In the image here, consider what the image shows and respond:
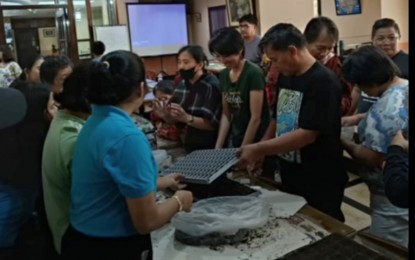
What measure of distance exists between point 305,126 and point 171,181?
1.67 feet

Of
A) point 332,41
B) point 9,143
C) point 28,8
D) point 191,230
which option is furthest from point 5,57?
point 191,230

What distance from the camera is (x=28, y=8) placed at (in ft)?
21.1

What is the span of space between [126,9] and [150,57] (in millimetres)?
839

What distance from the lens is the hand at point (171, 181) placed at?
1423 mm

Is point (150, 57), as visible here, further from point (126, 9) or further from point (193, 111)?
point (193, 111)

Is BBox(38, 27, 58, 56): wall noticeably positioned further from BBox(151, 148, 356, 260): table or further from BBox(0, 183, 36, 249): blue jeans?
BBox(151, 148, 356, 260): table

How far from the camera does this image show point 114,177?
952mm

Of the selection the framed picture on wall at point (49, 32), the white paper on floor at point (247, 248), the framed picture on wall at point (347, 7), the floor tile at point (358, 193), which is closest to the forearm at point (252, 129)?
the white paper on floor at point (247, 248)

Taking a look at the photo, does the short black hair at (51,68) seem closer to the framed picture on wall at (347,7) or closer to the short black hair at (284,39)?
the short black hair at (284,39)

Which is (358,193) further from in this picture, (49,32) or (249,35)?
(49,32)

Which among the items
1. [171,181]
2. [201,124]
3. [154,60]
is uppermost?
[154,60]

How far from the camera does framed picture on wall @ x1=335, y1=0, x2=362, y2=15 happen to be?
5.80 meters

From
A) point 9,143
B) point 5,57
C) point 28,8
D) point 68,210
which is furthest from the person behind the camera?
point 28,8

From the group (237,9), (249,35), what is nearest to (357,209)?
(249,35)
